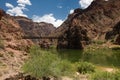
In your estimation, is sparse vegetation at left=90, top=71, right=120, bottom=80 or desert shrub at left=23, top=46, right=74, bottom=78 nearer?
sparse vegetation at left=90, top=71, right=120, bottom=80

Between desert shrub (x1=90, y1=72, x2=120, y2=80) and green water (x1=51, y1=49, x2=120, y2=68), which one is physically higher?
desert shrub (x1=90, y1=72, x2=120, y2=80)

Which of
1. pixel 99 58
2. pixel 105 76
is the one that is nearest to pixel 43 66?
pixel 105 76

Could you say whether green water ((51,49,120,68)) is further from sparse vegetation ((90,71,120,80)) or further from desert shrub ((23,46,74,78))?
sparse vegetation ((90,71,120,80))

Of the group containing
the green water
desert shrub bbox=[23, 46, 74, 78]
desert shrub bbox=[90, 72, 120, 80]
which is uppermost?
desert shrub bbox=[23, 46, 74, 78]

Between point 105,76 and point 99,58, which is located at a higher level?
point 105,76

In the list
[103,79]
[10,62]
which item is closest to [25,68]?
[103,79]

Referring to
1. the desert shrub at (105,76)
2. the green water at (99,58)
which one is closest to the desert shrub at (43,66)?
the desert shrub at (105,76)

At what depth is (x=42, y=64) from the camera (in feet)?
64.5

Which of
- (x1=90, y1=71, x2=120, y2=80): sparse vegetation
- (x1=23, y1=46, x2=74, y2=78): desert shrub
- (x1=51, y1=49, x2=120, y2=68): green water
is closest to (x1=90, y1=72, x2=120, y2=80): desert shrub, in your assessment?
(x1=90, y1=71, x2=120, y2=80): sparse vegetation

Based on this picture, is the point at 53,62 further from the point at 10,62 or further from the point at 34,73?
the point at 10,62

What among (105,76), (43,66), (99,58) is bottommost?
(99,58)

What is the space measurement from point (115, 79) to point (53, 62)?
4.93 meters

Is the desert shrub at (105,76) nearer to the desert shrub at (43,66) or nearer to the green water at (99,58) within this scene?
the desert shrub at (43,66)

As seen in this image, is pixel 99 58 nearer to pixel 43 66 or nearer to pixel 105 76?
pixel 43 66
